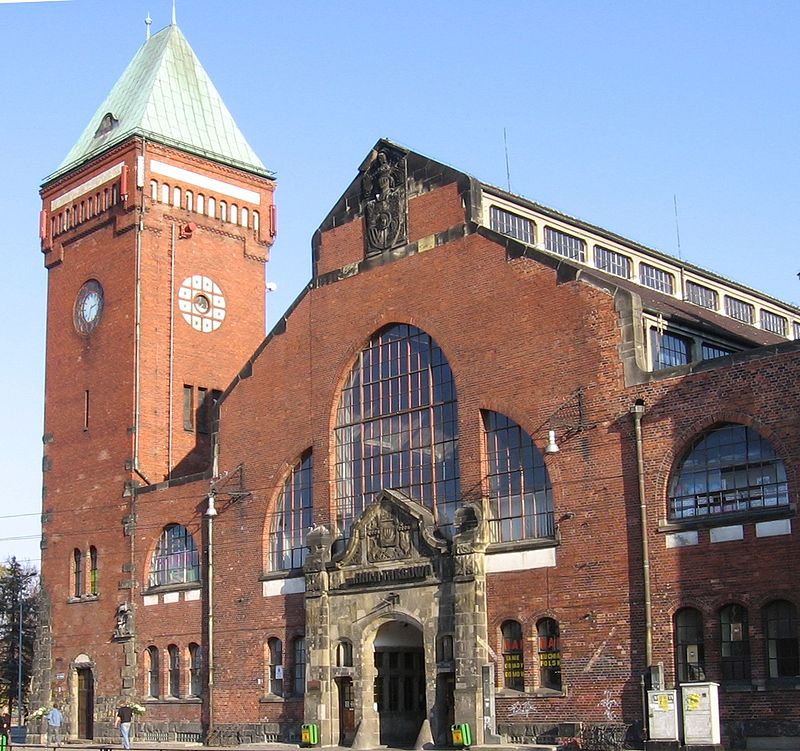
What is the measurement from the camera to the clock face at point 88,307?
1998 inches

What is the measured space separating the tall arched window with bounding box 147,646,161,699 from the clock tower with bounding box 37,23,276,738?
0.51 metres

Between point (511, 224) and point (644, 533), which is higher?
point (511, 224)

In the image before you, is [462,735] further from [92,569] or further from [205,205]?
[205,205]

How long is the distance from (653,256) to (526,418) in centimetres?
1283

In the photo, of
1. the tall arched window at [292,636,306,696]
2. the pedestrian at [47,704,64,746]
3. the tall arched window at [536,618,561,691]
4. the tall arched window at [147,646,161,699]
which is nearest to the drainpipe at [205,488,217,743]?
the tall arched window at [147,646,161,699]

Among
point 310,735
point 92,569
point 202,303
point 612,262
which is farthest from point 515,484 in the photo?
point 92,569

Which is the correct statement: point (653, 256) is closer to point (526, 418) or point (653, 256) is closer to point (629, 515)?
point (526, 418)

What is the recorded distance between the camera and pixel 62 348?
5219cm

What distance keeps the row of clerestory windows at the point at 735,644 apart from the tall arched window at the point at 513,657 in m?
4.79

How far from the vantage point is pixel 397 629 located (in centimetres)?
3844

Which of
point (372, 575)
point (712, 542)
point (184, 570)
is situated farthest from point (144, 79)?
point (712, 542)

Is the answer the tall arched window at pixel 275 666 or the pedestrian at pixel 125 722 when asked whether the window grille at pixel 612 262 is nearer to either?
the tall arched window at pixel 275 666

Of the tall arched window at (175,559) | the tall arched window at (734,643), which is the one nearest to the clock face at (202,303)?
the tall arched window at (175,559)

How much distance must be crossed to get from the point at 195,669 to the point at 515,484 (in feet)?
49.7
